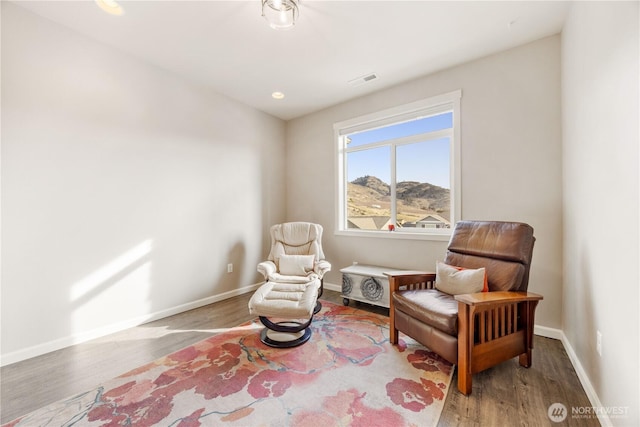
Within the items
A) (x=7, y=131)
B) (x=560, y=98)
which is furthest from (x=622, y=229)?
(x=7, y=131)

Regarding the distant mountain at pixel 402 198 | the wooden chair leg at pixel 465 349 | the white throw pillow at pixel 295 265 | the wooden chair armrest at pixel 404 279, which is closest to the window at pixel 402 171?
the distant mountain at pixel 402 198

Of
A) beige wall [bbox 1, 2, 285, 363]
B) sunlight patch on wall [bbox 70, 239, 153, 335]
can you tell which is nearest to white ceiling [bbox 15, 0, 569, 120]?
beige wall [bbox 1, 2, 285, 363]

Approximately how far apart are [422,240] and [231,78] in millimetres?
2973

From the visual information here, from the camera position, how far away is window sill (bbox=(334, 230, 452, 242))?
9.62ft

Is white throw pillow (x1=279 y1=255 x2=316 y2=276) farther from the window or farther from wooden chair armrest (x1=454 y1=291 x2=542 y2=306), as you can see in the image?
wooden chair armrest (x1=454 y1=291 x2=542 y2=306)

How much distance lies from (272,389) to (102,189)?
2366 millimetres

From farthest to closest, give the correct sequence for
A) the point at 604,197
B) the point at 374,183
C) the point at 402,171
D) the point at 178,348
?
the point at 374,183
the point at 402,171
the point at 178,348
the point at 604,197

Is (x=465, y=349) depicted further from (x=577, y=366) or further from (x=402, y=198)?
(x=402, y=198)

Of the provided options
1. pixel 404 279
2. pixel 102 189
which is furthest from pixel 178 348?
pixel 404 279

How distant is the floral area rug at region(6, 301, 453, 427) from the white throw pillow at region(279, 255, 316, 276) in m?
0.86

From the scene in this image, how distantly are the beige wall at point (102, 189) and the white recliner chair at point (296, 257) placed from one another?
2.34ft

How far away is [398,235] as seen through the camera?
324 cm

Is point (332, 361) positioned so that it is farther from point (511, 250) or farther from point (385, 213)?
point (385, 213)

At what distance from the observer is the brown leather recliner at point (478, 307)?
1.65 metres
